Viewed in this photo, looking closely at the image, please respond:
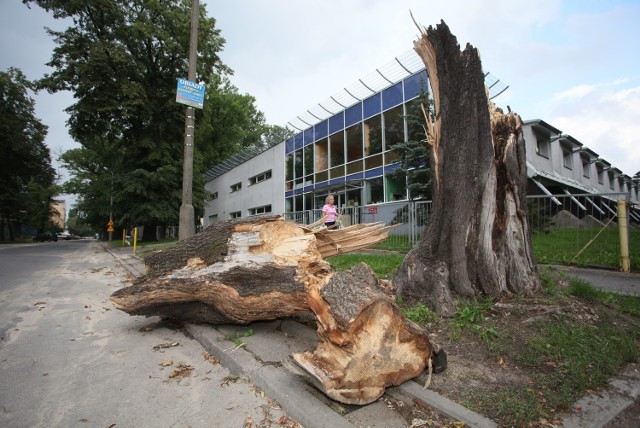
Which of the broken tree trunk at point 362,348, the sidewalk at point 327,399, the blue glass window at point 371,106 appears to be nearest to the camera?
the sidewalk at point 327,399

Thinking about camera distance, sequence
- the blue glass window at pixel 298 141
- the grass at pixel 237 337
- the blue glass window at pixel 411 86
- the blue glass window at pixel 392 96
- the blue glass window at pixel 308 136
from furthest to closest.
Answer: the blue glass window at pixel 298 141 → the blue glass window at pixel 308 136 → the blue glass window at pixel 392 96 → the blue glass window at pixel 411 86 → the grass at pixel 237 337

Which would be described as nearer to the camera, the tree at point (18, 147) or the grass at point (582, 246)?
the grass at point (582, 246)

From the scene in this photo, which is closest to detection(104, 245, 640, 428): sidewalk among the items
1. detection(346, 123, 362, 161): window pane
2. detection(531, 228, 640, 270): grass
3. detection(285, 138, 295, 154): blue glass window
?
detection(531, 228, 640, 270): grass

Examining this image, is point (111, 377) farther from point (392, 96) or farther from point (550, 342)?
point (392, 96)

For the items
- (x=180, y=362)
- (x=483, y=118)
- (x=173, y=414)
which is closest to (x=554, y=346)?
(x=483, y=118)

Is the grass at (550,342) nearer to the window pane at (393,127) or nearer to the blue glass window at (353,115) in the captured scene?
the window pane at (393,127)

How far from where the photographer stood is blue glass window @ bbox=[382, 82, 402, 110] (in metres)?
15.7

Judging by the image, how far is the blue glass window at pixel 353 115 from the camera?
58.8 ft

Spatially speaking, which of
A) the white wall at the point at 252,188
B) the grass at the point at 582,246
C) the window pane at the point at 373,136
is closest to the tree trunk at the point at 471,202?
the grass at the point at 582,246

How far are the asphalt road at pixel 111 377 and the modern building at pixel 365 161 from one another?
10677 mm

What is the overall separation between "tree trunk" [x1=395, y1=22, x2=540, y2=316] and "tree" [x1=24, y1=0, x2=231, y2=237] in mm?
20483

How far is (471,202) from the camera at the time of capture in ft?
12.4

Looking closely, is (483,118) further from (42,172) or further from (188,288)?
(42,172)

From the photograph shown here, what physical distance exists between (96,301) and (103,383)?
12.4 feet
